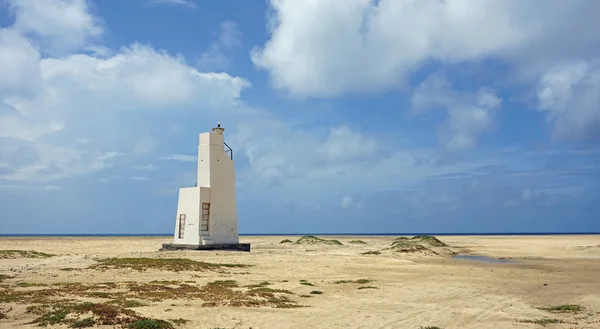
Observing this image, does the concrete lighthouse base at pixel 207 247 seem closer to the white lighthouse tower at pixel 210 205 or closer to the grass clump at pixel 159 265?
the white lighthouse tower at pixel 210 205

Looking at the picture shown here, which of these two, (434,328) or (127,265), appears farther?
(127,265)

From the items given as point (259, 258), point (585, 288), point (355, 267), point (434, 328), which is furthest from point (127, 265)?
point (585, 288)

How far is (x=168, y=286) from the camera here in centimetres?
1752

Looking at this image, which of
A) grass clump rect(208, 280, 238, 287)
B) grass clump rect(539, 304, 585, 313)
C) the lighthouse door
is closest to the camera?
grass clump rect(539, 304, 585, 313)

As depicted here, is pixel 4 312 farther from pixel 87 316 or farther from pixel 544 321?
pixel 544 321

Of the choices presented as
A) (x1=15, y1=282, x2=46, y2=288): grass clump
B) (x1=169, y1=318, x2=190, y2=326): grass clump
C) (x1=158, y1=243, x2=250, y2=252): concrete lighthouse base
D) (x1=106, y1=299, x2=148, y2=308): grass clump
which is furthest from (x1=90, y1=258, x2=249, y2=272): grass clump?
(x1=169, y1=318, x2=190, y2=326): grass clump

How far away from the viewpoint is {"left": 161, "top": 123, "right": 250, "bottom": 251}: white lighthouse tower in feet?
109

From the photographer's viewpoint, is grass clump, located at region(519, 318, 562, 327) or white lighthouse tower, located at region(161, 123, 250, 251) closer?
grass clump, located at region(519, 318, 562, 327)

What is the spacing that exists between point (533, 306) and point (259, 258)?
1686cm

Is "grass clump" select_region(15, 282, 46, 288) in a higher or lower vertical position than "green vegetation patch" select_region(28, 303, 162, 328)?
higher

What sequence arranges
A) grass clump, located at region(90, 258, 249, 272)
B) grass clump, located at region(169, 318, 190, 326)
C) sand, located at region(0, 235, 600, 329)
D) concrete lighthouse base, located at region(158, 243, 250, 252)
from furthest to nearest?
concrete lighthouse base, located at region(158, 243, 250, 252) → grass clump, located at region(90, 258, 249, 272) → sand, located at region(0, 235, 600, 329) → grass clump, located at region(169, 318, 190, 326)

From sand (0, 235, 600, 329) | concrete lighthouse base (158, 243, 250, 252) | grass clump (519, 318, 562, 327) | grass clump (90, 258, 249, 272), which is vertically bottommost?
grass clump (519, 318, 562, 327)

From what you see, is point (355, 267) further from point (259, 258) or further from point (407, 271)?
point (259, 258)

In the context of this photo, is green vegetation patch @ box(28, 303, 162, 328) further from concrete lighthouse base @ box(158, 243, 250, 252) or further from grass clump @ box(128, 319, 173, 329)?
concrete lighthouse base @ box(158, 243, 250, 252)
